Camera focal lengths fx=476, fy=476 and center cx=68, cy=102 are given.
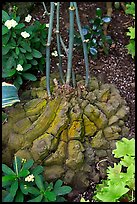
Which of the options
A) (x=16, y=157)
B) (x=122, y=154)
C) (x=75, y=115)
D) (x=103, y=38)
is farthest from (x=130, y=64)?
(x=16, y=157)

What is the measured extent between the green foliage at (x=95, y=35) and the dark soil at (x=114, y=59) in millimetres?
75

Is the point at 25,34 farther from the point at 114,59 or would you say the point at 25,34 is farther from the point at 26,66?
the point at 114,59

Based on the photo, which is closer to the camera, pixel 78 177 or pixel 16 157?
pixel 16 157

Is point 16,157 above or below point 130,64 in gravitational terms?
below

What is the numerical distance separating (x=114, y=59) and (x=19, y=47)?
Answer: 68 centimetres

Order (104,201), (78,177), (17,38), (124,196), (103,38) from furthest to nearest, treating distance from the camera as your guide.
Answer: (103,38), (17,38), (78,177), (124,196), (104,201)

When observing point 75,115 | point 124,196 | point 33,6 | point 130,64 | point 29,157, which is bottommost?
point 124,196

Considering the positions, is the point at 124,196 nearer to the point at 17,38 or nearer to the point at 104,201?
the point at 104,201

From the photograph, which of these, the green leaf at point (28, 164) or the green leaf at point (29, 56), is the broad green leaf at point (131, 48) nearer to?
the green leaf at point (29, 56)

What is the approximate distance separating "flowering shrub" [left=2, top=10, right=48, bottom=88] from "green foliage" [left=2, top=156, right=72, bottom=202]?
1.90 feet

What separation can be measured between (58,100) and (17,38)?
17.6 inches

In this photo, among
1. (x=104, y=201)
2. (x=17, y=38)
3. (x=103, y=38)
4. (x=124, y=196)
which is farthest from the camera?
(x=103, y=38)

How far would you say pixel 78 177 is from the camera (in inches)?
98.3

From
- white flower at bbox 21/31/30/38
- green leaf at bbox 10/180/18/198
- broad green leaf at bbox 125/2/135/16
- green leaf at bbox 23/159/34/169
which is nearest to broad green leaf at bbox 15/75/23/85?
white flower at bbox 21/31/30/38
